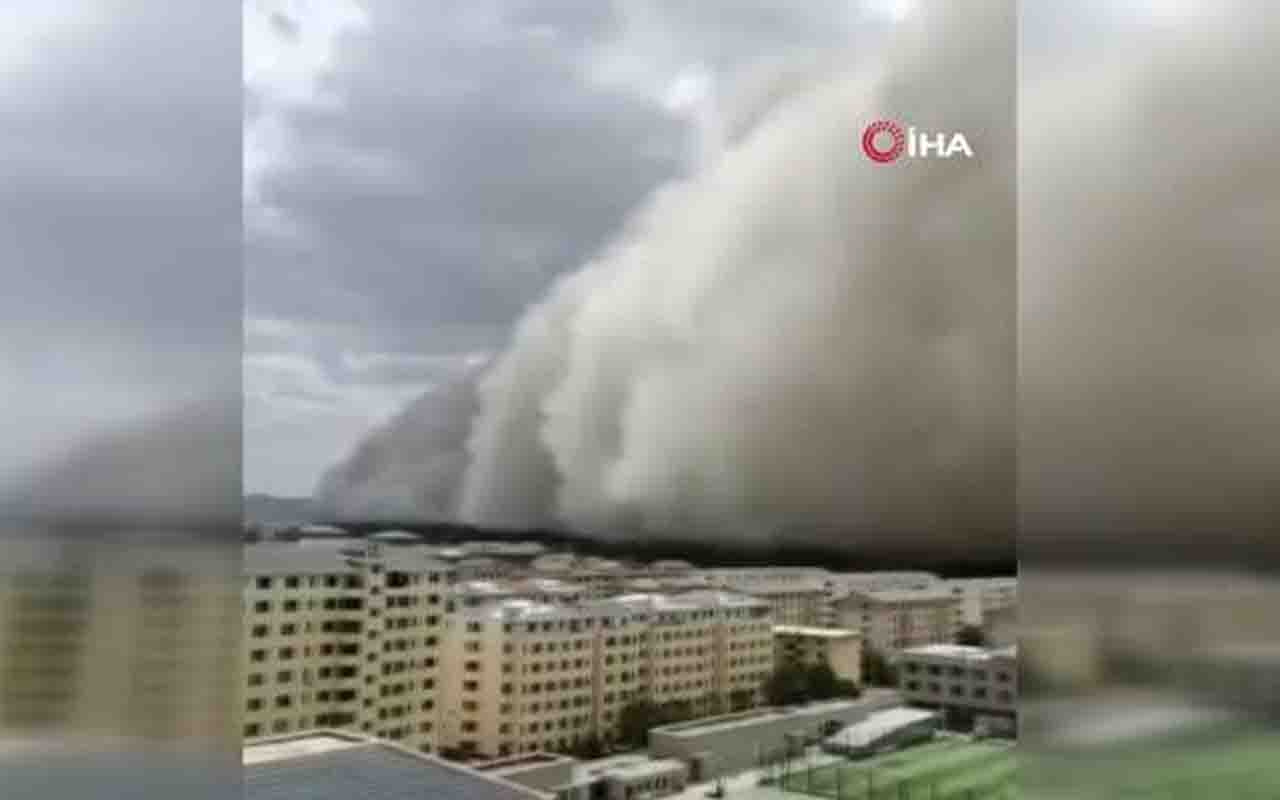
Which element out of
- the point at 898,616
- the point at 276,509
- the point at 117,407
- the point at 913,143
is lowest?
the point at 898,616

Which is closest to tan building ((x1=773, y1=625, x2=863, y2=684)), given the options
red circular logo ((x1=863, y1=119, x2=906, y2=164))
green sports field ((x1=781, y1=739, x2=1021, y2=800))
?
green sports field ((x1=781, y1=739, x2=1021, y2=800))

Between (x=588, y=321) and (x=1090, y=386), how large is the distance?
71 cm

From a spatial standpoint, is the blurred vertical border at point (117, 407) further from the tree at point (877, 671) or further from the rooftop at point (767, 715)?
the tree at point (877, 671)

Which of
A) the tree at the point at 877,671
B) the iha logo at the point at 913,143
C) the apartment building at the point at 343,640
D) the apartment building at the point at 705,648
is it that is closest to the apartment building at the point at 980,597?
the tree at the point at 877,671

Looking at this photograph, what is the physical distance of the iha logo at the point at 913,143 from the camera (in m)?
1.51

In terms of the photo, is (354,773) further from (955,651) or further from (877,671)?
(955,651)

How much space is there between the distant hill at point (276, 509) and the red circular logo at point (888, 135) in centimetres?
90

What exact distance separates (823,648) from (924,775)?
0.76 ft

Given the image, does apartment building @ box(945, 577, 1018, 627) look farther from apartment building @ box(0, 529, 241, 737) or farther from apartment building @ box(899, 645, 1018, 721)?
apartment building @ box(0, 529, 241, 737)

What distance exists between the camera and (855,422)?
1553mm

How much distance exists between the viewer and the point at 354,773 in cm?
155

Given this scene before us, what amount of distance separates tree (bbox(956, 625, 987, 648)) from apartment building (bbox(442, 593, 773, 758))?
0.26 metres

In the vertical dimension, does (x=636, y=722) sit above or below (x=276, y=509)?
below

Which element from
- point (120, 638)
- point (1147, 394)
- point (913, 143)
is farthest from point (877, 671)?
point (120, 638)
